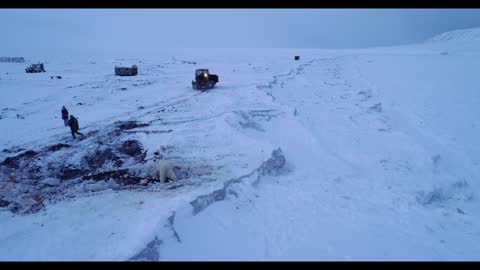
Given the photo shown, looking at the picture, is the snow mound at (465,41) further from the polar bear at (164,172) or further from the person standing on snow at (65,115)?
the polar bear at (164,172)

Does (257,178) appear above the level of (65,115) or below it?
below

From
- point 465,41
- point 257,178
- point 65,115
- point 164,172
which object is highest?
point 465,41

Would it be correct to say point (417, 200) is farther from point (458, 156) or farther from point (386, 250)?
point (458, 156)

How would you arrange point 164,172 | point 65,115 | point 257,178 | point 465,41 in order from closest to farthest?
point 164,172 < point 257,178 < point 65,115 < point 465,41

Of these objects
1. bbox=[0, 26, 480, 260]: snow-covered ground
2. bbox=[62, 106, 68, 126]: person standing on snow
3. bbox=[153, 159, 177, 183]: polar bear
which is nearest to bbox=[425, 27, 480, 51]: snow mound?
bbox=[0, 26, 480, 260]: snow-covered ground

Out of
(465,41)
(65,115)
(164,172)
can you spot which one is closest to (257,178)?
(164,172)

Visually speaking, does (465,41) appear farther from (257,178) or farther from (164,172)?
(164,172)

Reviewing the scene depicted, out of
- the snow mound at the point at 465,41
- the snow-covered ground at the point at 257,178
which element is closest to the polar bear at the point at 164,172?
the snow-covered ground at the point at 257,178

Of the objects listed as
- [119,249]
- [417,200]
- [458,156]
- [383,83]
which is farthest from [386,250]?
[383,83]

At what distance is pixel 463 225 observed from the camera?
9.30m

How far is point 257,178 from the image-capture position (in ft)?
32.5

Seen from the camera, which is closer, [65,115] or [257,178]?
[257,178]
